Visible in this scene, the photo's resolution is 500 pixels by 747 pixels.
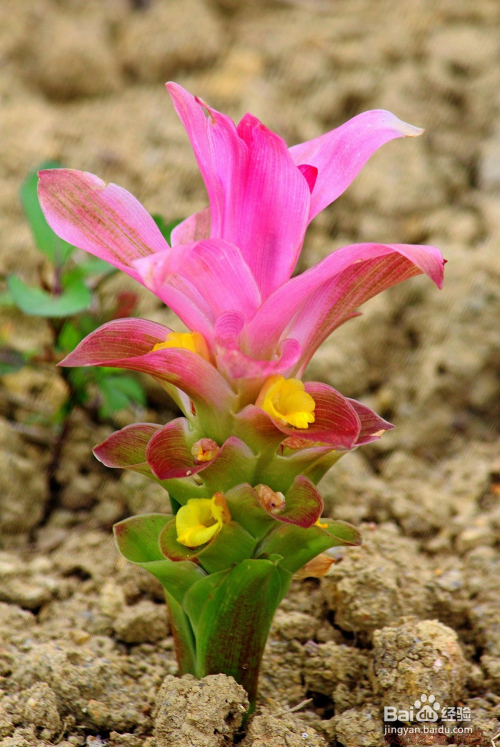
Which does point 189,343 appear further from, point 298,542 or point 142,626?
point 142,626

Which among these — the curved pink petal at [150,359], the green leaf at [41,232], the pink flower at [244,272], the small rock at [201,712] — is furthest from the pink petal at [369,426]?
the green leaf at [41,232]

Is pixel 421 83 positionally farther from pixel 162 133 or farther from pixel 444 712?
pixel 444 712

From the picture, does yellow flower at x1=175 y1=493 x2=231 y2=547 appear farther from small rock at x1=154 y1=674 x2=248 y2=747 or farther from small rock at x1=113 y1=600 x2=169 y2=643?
small rock at x1=113 y1=600 x2=169 y2=643

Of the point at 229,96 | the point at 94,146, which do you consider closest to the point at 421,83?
the point at 229,96

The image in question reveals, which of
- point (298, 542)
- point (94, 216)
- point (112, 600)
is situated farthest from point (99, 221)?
point (112, 600)

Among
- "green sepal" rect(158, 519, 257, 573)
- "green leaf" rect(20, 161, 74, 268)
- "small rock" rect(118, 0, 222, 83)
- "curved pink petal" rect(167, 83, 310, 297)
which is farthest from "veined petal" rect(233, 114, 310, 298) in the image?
"small rock" rect(118, 0, 222, 83)
